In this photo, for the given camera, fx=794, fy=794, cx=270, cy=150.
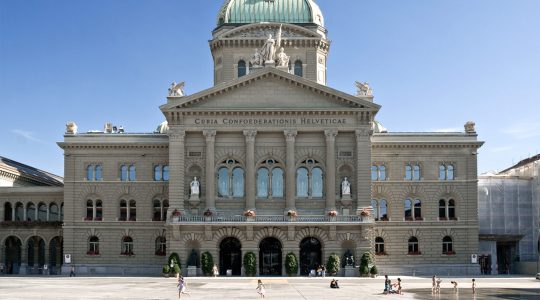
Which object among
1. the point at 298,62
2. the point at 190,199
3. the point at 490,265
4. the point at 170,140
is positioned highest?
the point at 298,62

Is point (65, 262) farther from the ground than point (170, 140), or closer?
closer

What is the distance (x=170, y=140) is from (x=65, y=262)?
18.4 metres

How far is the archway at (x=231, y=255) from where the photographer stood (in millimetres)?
82438

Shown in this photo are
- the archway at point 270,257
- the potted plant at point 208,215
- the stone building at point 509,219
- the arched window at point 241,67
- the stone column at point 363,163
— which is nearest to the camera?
the potted plant at point 208,215

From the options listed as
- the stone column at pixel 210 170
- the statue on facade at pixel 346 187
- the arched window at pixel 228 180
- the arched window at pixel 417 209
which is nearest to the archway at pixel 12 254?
the stone column at pixel 210 170

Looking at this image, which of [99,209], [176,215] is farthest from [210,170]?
[99,209]

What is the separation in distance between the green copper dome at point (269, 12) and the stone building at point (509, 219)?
29.1 m

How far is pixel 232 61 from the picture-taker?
9631 centimetres

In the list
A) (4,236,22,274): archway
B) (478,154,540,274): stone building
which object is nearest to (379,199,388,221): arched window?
(478,154,540,274): stone building

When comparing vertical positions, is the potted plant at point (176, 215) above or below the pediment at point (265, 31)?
below

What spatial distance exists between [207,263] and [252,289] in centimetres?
1703

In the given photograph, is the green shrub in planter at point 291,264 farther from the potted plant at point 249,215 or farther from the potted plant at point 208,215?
the potted plant at point 208,215

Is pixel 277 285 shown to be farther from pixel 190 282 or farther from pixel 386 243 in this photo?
pixel 386 243

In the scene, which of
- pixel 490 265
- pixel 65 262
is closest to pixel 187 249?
pixel 65 262
